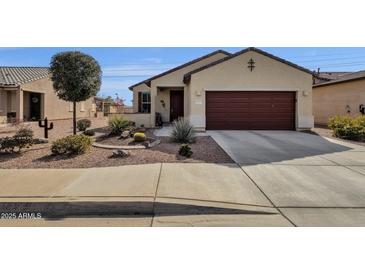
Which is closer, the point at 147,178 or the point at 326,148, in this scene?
the point at 147,178

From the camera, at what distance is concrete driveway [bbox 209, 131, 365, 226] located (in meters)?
5.68

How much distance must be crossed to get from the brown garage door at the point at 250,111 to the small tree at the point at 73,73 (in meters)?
6.92

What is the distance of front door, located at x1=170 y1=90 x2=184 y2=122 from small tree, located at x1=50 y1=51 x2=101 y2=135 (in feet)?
38.6

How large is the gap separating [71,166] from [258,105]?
11380 millimetres

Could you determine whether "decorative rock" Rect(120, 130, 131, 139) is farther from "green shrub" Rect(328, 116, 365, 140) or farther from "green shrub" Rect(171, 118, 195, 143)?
"green shrub" Rect(328, 116, 365, 140)

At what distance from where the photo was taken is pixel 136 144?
12.3m

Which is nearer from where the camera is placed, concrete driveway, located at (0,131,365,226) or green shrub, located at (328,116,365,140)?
concrete driveway, located at (0,131,365,226)

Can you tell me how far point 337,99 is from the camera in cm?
2334

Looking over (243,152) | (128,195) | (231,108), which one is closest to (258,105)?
(231,108)

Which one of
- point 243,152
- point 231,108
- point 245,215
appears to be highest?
point 231,108

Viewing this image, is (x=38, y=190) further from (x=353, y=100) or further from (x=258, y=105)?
(x=353, y=100)

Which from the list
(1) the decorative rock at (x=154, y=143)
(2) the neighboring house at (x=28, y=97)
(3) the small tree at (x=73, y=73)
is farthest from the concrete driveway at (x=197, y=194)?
(2) the neighboring house at (x=28, y=97)

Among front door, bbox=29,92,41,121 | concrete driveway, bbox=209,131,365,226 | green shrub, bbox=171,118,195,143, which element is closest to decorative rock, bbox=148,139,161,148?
green shrub, bbox=171,118,195,143

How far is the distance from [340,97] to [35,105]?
78.3 feet
